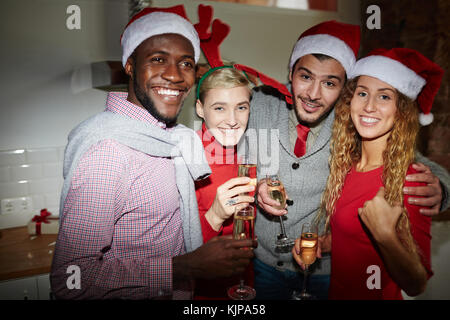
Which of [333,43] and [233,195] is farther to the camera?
[333,43]

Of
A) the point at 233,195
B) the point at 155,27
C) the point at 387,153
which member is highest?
the point at 155,27

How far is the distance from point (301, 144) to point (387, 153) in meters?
0.38

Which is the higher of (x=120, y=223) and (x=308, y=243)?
(x=120, y=223)

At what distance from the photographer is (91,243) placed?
2.98 ft

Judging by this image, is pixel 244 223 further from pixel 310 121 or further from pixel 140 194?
pixel 310 121

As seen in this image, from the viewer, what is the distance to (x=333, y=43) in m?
1.32

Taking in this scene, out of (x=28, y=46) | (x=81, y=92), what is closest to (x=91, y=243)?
(x=81, y=92)

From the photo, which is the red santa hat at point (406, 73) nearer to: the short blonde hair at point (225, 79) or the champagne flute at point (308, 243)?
the short blonde hair at point (225, 79)

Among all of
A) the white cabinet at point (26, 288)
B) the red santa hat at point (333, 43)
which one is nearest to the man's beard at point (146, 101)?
the red santa hat at point (333, 43)

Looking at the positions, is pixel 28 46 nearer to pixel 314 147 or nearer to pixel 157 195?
pixel 157 195

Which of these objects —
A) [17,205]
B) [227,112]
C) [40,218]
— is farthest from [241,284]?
[17,205]

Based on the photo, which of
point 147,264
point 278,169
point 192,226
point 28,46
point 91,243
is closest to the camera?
point 91,243
